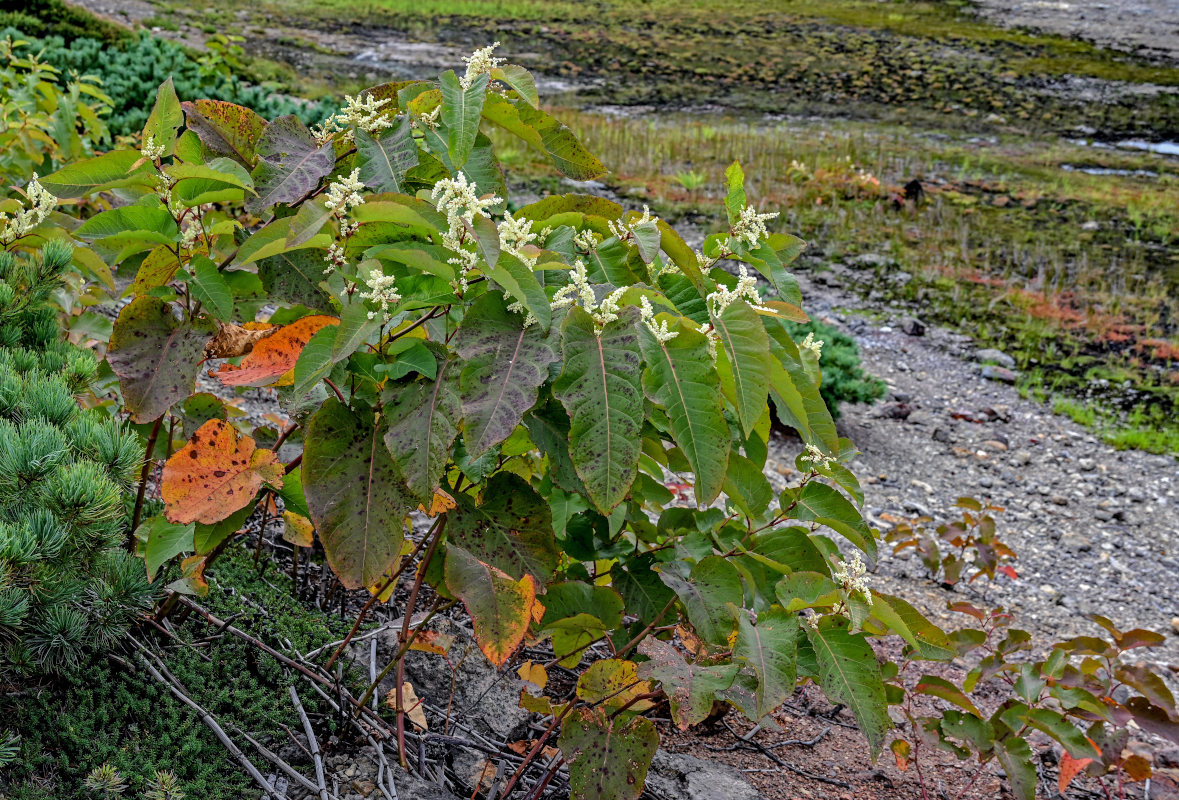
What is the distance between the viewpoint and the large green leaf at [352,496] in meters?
1.41

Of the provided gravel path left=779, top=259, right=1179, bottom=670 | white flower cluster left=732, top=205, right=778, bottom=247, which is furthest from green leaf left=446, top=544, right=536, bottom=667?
gravel path left=779, top=259, right=1179, bottom=670

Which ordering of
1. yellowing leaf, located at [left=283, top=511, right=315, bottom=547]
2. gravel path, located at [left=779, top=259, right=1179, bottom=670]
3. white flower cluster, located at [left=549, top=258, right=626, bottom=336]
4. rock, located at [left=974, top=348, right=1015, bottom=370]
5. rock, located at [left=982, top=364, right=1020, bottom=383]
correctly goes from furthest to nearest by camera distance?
rock, located at [left=974, top=348, right=1015, bottom=370] → rock, located at [left=982, top=364, right=1020, bottom=383] → gravel path, located at [left=779, top=259, right=1179, bottom=670] → yellowing leaf, located at [left=283, top=511, right=315, bottom=547] → white flower cluster, located at [left=549, top=258, right=626, bottom=336]

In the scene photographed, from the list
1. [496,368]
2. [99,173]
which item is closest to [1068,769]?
[496,368]

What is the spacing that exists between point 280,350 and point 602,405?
61 centimetres

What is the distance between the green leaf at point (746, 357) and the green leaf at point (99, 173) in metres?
1.12

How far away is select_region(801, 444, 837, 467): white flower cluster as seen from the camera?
1747 mm

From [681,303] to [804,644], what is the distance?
695mm

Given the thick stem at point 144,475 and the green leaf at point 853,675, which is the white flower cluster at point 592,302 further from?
the thick stem at point 144,475

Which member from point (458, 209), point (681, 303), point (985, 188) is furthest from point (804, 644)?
point (985, 188)

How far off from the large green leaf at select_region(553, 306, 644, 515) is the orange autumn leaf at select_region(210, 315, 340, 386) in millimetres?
447

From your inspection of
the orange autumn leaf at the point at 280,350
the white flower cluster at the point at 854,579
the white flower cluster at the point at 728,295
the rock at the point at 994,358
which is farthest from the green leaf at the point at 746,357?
the rock at the point at 994,358

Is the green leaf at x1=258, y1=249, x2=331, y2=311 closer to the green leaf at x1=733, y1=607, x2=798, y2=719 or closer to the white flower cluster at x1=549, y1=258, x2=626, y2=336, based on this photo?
the white flower cluster at x1=549, y1=258, x2=626, y2=336

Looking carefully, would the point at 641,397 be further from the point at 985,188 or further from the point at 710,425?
the point at 985,188

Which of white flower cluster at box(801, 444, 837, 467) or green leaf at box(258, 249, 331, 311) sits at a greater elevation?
green leaf at box(258, 249, 331, 311)
